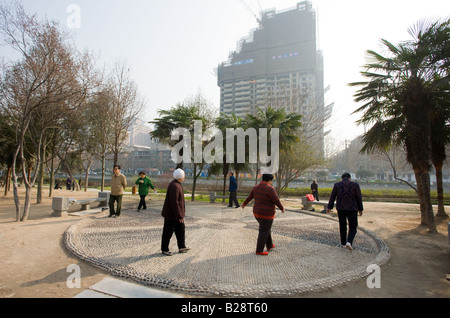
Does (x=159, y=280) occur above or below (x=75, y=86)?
below

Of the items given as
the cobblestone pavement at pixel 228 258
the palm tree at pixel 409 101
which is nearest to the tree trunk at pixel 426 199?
the palm tree at pixel 409 101

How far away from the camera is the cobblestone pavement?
361 centimetres

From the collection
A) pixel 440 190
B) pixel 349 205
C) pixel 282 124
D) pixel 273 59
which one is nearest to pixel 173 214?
pixel 349 205

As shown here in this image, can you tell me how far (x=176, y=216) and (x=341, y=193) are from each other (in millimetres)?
3848

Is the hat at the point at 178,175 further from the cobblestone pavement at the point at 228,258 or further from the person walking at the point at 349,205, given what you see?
the person walking at the point at 349,205

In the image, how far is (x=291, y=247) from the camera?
5.71 meters

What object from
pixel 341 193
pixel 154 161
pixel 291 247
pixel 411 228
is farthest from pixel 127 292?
pixel 154 161

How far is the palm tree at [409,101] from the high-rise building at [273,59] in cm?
10171

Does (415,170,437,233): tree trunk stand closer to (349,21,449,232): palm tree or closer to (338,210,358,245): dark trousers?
(349,21,449,232): palm tree

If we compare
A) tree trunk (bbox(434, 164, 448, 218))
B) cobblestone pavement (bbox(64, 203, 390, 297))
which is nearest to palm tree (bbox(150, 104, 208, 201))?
cobblestone pavement (bbox(64, 203, 390, 297))

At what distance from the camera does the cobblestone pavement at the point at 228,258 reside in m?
3.61

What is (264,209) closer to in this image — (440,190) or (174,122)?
(440,190)

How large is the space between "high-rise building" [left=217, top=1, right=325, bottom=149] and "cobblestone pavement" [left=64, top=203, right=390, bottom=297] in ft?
344
